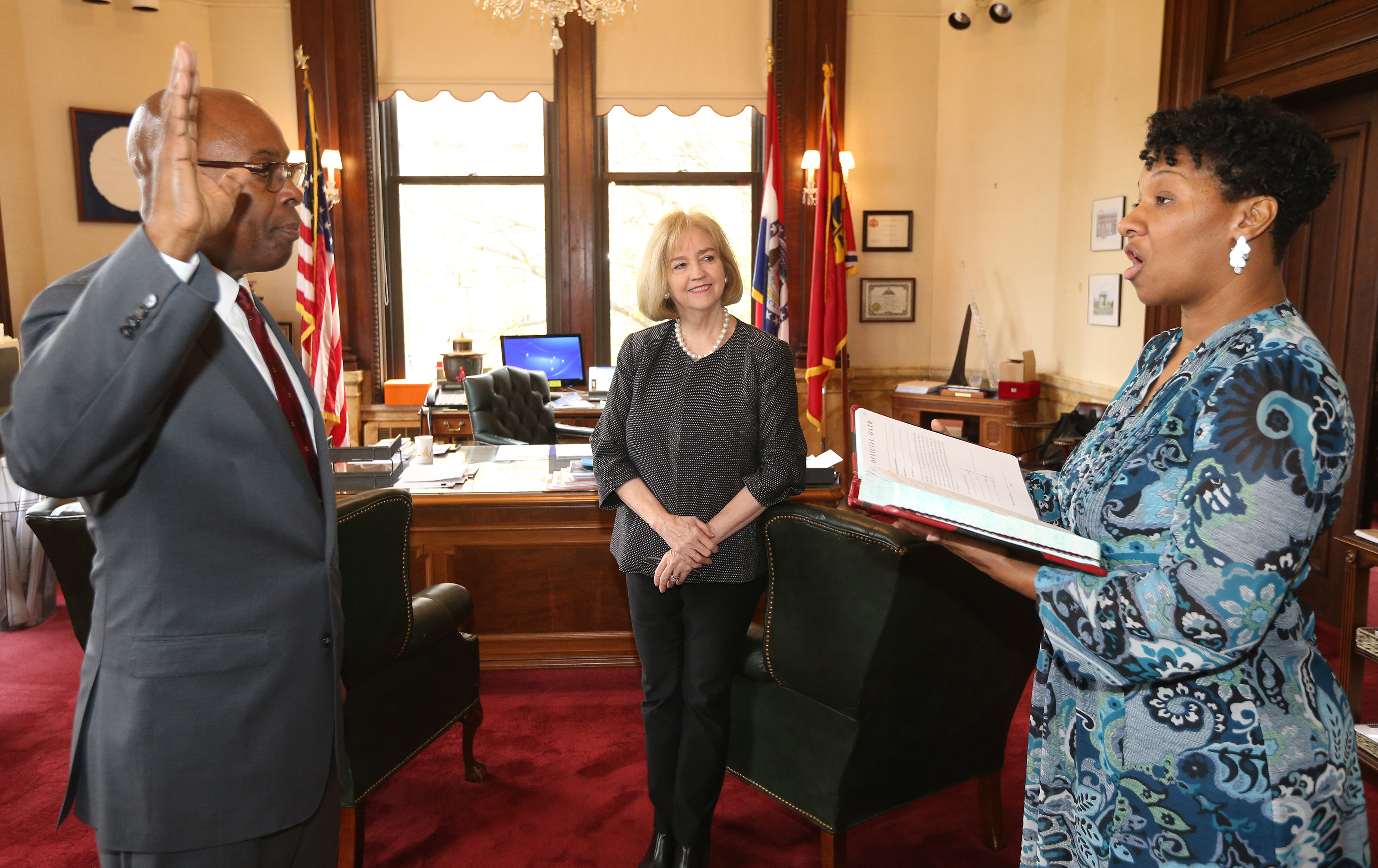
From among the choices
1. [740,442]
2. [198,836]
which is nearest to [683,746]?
[740,442]

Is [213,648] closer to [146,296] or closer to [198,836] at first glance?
[198,836]

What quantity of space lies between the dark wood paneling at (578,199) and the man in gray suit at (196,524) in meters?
5.63

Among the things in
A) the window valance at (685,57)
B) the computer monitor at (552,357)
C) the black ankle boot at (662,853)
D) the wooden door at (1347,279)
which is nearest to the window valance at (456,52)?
the window valance at (685,57)

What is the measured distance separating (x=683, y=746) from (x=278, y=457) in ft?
4.30

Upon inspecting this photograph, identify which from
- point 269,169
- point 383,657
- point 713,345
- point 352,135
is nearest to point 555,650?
point 383,657

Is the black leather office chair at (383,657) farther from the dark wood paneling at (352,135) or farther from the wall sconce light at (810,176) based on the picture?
the wall sconce light at (810,176)

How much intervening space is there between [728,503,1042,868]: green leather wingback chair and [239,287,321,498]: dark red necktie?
1.08 m

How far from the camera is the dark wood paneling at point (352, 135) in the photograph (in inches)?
249

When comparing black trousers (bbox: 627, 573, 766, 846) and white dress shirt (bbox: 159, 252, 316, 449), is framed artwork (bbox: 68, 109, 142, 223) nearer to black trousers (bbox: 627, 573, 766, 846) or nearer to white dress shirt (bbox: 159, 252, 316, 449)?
black trousers (bbox: 627, 573, 766, 846)

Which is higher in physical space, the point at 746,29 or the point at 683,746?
the point at 746,29

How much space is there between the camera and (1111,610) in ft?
3.63

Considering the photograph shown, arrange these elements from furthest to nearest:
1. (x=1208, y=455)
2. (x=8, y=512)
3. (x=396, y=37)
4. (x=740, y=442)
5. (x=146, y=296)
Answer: (x=396, y=37) → (x=8, y=512) → (x=740, y=442) → (x=1208, y=455) → (x=146, y=296)

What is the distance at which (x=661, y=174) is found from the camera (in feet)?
22.4

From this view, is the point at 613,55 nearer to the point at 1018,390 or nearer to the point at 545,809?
the point at 1018,390
